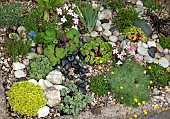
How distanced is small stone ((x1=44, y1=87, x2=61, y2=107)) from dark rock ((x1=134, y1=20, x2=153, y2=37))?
4.82 feet

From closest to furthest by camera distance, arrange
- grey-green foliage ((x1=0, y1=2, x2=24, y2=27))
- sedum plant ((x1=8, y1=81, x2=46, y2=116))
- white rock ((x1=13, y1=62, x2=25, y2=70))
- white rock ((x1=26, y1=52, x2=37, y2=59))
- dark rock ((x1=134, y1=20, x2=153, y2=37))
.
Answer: sedum plant ((x1=8, y1=81, x2=46, y2=116)) < white rock ((x1=13, y1=62, x2=25, y2=70)) < white rock ((x1=26, y1=52, x2=37, y2=59)) < grey-green foliage ((x1=0, y1=2, x2=24, y2=27)) < dark rock ((x1=134, y1=20, x2=153, y2=37))

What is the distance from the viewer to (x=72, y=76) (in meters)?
4.36

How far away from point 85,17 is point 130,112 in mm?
1260

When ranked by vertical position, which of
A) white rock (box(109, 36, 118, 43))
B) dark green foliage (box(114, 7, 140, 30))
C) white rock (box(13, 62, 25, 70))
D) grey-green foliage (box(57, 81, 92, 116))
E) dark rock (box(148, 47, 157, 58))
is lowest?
grey-green foliage (box(57, 81, 92, 116))

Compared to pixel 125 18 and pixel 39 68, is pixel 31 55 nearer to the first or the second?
pixel 39 68

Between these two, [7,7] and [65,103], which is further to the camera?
[7,7]

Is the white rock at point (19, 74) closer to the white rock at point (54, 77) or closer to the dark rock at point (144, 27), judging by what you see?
the white rock at point (54, 77)

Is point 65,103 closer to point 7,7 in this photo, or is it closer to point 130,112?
point 130,112

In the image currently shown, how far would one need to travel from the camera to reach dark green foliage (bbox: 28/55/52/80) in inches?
167

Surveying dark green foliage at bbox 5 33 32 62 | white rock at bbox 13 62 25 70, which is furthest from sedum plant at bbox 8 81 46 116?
dark green foliage at bbox 5 33 32 62

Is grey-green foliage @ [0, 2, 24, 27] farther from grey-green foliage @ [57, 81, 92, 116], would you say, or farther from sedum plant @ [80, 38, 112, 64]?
grey-green foliage @ [57, 81, 92, 116]

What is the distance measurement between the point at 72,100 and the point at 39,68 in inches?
19.9

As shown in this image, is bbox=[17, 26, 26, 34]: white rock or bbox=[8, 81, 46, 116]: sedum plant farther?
bbox=[17, 26, 26, 34]: white rock

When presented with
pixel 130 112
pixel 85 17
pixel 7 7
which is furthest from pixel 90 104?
pixel 7 7
